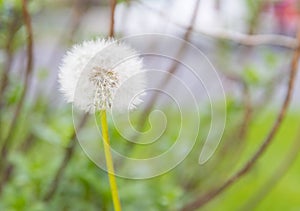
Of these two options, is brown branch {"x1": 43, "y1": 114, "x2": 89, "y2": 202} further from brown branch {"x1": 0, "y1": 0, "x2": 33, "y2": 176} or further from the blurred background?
brown branch {"x1": 0, "y1": 0, "x2": 33, "y2": 176}

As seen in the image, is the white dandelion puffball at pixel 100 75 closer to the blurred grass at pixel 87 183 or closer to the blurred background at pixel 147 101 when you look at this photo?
the blurred background at pixel 147 101

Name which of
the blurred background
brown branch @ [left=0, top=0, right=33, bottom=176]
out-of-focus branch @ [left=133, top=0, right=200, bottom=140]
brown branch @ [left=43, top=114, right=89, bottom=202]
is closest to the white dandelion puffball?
the blurred background

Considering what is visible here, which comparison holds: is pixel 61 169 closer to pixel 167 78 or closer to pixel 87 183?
pixel 87 183

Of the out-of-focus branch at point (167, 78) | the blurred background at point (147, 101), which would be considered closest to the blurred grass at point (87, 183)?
the blurred background at point (147, 101)

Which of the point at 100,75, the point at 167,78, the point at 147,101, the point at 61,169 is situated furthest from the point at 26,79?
the point at 100,75

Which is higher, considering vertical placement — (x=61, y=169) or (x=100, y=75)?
(x=61, y=169)
